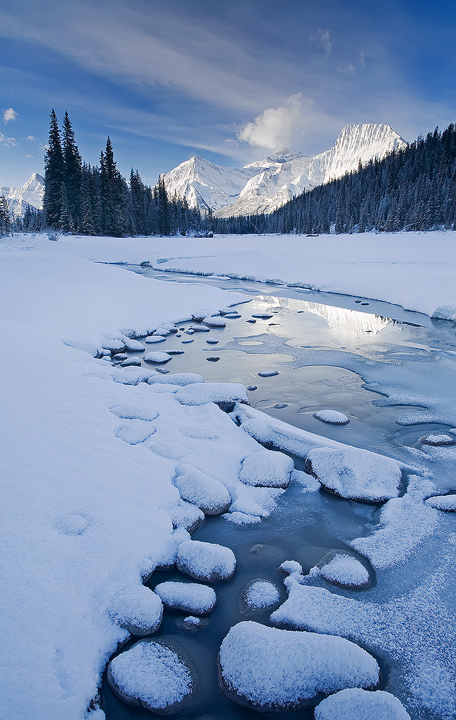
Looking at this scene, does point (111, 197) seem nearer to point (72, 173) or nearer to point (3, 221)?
point (72, 173)

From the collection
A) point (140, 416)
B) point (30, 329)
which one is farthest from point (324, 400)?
point (30, 329)

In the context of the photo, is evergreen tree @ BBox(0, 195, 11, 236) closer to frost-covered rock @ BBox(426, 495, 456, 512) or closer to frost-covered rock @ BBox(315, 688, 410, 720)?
frost-covered rock @ BBox(426, 495, 456, 512)

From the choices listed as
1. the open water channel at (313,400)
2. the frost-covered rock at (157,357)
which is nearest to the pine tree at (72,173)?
the open water channel at (313,400)

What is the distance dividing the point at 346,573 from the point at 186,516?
1243 mm

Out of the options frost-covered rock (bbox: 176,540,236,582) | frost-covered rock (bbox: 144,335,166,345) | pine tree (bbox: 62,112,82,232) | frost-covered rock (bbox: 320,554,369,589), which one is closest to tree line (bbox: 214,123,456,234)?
pine tree (bbox: 62,112,82,232)

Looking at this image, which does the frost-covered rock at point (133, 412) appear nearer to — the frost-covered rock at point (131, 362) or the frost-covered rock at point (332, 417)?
the frost-covered rock at point (332, 417)

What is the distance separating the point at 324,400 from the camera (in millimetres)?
5441

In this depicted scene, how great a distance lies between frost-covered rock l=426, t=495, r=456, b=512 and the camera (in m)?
3.09

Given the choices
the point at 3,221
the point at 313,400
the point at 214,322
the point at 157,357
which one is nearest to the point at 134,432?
the point at 313,400

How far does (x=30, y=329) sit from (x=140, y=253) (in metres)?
23.4

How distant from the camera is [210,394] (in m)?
5.05

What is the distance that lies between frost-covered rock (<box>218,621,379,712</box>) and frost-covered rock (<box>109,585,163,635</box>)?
435mm

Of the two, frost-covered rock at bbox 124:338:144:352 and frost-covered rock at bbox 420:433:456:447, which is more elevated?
frost-covered rock at bbox 124:338:144:352

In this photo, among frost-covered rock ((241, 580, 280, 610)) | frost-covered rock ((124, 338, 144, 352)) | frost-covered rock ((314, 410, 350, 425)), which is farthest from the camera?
frost-covered rock ((124, 338, 144, 352))
